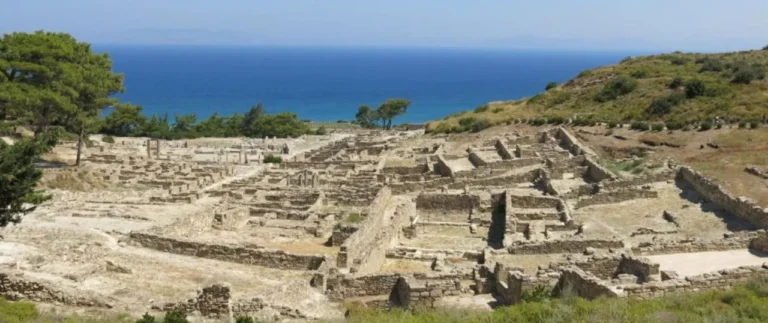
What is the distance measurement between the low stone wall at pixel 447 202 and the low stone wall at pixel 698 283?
14714mm

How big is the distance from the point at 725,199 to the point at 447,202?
9.80m

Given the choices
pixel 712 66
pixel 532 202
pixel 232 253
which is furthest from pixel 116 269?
pixel 712 66

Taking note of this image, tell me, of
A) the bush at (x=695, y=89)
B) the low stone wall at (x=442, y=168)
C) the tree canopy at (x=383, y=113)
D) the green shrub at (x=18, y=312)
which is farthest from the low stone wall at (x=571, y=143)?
the tree canopy at (x=383, y=113)

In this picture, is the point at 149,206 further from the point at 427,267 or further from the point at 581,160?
the point at 581,160

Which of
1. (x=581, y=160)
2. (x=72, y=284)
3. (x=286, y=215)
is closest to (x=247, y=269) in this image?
(x=72, y=284)

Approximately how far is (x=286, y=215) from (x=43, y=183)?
14.5 meters

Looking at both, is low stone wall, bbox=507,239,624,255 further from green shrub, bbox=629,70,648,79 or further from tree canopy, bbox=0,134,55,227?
green shrub, bbox=629,70,648,79

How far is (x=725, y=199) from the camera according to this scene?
22.8m

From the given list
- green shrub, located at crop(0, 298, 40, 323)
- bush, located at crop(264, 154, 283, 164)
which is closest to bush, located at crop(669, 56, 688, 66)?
bush, located at crop(264, 154, 283, 164)

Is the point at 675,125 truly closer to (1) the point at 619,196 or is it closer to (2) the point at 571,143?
(2) the point at 571,143

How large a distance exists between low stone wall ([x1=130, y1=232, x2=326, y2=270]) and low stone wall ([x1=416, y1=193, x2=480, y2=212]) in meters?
9.98

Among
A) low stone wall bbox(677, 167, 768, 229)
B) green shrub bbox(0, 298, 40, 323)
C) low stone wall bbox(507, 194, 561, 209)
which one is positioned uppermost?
low stone wall bbox(677, 167, 768, 229)

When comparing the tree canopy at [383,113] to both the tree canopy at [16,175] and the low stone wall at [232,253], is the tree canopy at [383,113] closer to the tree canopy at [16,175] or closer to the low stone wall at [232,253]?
the low stone wall at [232,253]

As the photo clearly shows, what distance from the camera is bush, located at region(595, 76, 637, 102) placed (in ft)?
195
